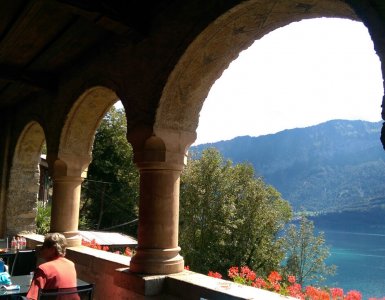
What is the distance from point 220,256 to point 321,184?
392 ft

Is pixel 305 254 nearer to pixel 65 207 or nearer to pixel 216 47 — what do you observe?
pixel 65 207

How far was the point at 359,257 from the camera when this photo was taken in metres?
66.4

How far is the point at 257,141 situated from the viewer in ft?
601

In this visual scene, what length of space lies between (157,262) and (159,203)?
1.60 ft

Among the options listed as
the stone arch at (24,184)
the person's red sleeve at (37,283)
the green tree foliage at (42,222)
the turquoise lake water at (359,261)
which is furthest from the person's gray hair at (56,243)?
the turquoise lake water at (359,261)

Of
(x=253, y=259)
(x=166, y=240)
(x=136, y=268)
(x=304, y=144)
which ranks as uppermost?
(x=304, y=144)

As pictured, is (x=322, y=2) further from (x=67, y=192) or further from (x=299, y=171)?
(x=299, y=171)

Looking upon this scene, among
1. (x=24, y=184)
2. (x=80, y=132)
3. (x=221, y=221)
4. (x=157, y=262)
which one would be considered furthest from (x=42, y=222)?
(x=221, y=221)

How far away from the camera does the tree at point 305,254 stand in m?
28.0

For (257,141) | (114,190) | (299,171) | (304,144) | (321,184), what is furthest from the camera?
(257,141)

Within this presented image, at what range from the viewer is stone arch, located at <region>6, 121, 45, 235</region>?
6934mm

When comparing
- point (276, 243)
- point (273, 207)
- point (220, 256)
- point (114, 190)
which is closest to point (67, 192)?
point (114, 190)

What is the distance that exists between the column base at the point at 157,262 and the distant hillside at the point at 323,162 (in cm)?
10165

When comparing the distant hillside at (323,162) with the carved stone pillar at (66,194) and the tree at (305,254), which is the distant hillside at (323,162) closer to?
the tree at (305,254)
